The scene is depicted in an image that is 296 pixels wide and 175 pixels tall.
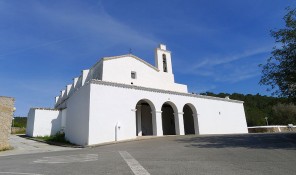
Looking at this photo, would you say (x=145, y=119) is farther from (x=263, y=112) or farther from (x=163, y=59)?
(x=263, y=112)

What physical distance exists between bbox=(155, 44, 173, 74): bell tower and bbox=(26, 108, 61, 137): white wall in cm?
1435

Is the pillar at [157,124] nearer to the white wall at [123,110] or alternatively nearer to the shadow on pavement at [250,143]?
the white wall at [123,110]

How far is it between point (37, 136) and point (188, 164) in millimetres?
25122

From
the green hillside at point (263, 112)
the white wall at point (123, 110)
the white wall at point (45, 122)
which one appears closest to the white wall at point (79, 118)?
the white wall at point (123, 110)

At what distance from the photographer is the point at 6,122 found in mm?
15078

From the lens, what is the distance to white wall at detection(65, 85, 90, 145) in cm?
1709

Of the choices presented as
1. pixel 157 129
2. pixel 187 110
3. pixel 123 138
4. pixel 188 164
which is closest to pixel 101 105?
pixel 123 138

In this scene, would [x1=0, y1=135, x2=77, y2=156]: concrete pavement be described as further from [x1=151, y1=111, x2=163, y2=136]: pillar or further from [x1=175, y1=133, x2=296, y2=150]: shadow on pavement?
[x1=175, y1=133, x2=296, y2=150]: shadow on pavement

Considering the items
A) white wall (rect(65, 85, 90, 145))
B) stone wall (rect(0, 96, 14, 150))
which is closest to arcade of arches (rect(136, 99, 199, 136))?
white wall (rect(65, 85, 90, 145))

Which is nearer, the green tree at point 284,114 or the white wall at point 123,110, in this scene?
the white wall at point 123,110

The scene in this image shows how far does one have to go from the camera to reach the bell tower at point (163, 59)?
27278 millimetres

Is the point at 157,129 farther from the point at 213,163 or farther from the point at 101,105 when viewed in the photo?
the point at 213,163

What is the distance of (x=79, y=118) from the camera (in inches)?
741

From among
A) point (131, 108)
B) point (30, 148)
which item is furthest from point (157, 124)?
point (30, 148)
